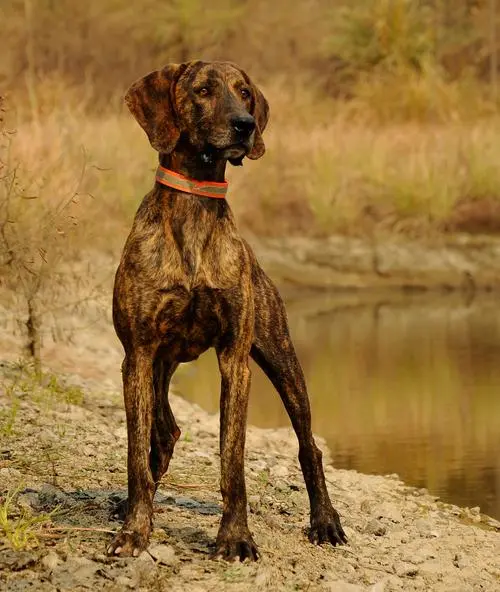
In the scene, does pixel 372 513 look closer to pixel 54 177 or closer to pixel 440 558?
pixel 440 558

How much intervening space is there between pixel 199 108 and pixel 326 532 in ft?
6.75

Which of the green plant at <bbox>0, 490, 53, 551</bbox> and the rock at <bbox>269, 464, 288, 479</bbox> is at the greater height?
the green plant at <bbox>0, 490, 53, 551</bbox>

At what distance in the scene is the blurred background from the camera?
1031 cm

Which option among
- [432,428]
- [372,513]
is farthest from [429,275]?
[372,513]

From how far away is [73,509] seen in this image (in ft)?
19.9

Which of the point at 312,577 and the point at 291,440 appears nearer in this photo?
the point at 312,577

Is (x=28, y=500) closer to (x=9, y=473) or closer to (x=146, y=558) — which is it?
(x=9, y=473)

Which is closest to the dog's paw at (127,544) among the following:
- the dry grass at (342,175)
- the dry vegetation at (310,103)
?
the dry vegetation at (310,103)

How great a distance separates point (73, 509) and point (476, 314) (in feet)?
36.3

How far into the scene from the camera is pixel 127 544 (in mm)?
5410

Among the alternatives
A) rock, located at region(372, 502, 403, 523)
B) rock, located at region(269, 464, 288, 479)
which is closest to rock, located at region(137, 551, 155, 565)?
rock, located at region(372, 502, 403, 523)

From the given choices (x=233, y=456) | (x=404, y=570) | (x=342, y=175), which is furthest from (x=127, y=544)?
(x=342, y=175)

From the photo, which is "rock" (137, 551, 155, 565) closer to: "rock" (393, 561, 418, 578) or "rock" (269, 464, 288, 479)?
"rock" (393, 561, 418, 578)

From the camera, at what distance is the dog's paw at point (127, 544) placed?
539 cm
